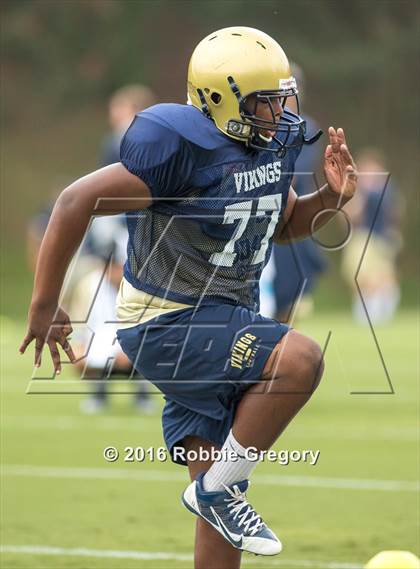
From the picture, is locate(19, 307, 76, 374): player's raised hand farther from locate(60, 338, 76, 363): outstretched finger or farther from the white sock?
the white sock

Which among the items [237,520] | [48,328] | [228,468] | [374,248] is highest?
[48,328]

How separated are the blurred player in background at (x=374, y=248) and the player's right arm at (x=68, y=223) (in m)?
13.0

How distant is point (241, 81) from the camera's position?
3.74 metres

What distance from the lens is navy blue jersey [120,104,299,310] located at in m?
3.66

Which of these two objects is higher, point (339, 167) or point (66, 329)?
point (339, 167)

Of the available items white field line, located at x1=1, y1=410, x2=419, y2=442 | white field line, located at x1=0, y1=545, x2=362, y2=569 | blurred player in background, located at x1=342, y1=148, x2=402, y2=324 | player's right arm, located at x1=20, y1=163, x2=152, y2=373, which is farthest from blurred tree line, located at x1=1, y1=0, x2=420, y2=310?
player's right arm, located at x1=20, y1=163, x2=152, y2=373

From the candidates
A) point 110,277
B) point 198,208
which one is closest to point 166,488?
point 198,208

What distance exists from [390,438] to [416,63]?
1494 cm

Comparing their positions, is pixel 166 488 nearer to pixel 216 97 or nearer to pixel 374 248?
pixel 216 97

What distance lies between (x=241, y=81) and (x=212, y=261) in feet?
1.91

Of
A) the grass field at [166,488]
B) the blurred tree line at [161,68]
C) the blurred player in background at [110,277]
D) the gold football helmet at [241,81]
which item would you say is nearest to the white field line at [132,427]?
the grass field at [166,488]

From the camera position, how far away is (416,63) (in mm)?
21578

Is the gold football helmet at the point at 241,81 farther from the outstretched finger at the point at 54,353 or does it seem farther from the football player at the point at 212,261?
the outstretched finger at the point at 54,353

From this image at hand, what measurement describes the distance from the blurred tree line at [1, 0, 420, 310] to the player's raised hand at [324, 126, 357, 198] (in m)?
15.9
